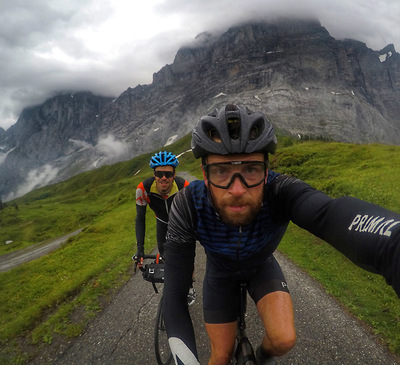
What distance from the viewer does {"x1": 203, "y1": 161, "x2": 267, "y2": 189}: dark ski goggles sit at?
284 cm

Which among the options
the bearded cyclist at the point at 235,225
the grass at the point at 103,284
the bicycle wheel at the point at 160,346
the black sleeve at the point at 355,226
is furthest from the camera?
the grass at the point at 103,284

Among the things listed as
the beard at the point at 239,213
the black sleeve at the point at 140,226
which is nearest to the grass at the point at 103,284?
the black sleeve at the point at 140,226

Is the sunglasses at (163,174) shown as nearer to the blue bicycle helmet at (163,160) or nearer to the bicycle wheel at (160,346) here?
the blue bicycle helmet at (163,160)

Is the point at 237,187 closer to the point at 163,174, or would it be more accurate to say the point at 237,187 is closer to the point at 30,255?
the point at 163,174

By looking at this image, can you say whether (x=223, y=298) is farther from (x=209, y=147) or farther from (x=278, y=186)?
(x=209, y=147)

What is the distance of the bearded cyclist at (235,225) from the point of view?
2.76 m

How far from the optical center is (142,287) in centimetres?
875

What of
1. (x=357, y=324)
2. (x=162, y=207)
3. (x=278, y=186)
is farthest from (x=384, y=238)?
(x=162, y=207)

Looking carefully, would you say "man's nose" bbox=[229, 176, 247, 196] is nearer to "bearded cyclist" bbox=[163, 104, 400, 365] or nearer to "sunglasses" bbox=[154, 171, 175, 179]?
"bearded cyclist" bbox=[163, 104, 400, 365]

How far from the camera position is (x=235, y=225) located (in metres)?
2.86

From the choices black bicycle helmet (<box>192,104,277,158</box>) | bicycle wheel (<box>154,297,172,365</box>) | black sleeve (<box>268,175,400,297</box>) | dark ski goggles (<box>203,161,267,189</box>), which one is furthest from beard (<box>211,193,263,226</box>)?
bicycle wheel (<box>154,297,172,365</box>)

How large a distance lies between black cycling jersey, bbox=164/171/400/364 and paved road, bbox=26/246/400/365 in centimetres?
306

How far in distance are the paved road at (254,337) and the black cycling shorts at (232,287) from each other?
2.32 metres

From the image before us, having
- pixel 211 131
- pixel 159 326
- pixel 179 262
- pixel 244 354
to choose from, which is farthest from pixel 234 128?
pixel 159 326
